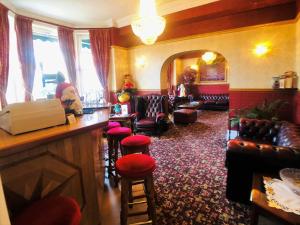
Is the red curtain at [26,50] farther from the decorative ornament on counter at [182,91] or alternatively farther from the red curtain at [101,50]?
the decorative ornament on counter at [182,91]

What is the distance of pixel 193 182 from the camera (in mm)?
2619

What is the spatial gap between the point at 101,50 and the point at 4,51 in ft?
8.33

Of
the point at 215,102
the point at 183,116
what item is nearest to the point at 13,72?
the point at 183,116

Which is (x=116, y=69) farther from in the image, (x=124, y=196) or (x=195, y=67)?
(x=195, y=67)

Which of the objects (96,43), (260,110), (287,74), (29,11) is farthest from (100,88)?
(287,74)

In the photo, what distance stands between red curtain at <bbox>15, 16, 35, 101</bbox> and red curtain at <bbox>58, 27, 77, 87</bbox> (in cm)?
83

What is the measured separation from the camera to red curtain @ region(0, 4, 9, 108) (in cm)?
368

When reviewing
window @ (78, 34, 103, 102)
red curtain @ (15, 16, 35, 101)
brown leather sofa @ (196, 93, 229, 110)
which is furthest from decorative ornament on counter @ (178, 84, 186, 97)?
red curtain @ (15, 16, 35, 101)

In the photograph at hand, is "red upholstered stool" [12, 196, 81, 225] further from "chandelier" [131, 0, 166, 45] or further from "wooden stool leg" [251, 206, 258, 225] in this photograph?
"chandelier" [131, 0, 166, 45]

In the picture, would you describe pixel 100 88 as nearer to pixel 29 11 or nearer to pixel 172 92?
pixel 29 11

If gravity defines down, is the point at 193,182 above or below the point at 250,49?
below

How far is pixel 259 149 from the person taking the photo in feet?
6.18

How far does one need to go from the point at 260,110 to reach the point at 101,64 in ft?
15.2

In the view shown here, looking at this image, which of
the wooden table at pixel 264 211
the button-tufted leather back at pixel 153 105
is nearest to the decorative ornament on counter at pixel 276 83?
the button-tufted leather back at pixel 153 105
